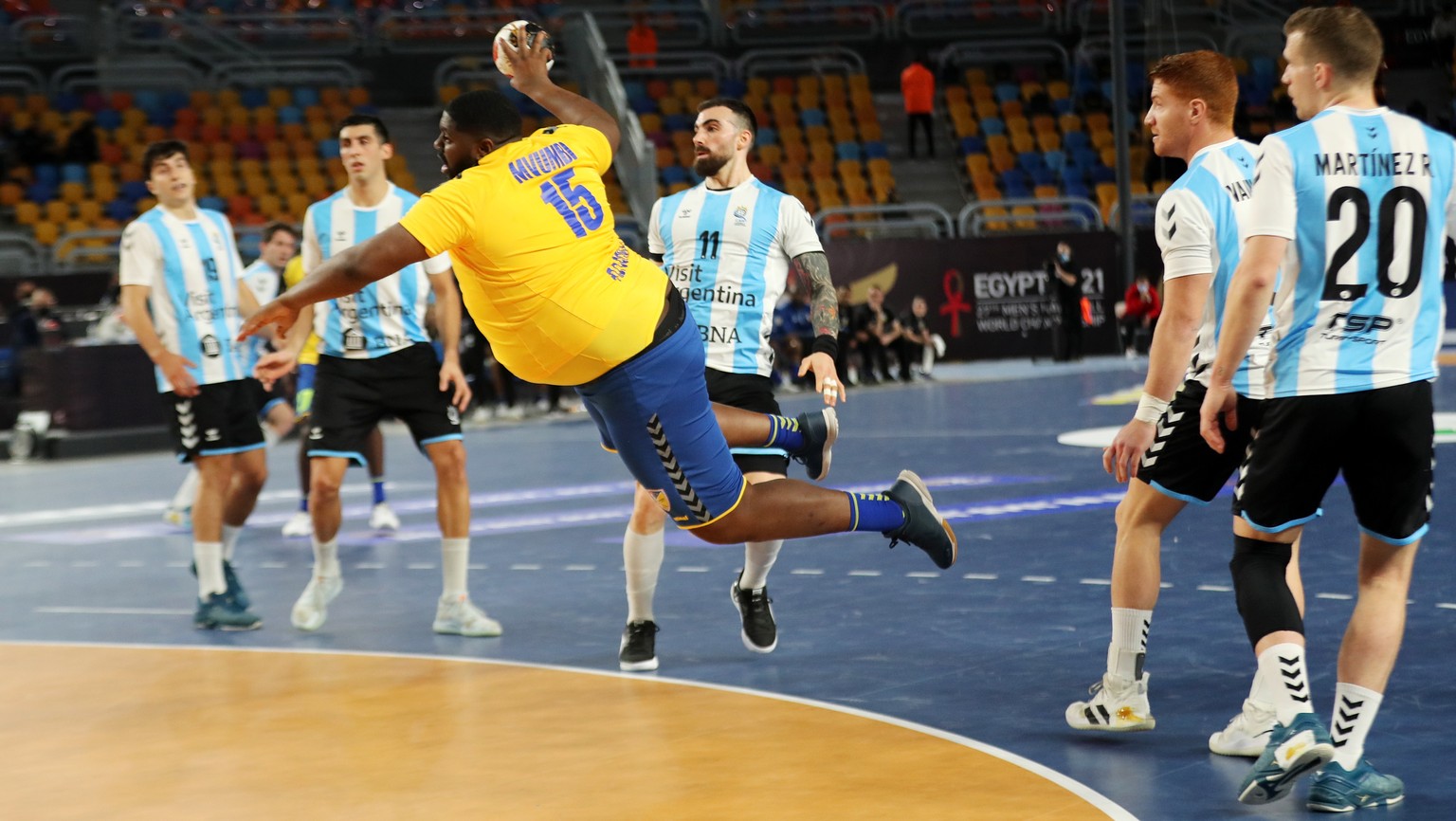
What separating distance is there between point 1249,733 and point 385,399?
12.5ft

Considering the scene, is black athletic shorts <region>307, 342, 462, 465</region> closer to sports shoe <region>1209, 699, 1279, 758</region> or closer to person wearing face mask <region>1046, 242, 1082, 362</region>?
sports shoe <region>1209, 699, 1279, 758</region>

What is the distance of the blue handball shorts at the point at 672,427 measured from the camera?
14.8ft

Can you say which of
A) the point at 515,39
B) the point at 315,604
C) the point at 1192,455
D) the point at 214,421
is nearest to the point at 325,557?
the point at 315,604

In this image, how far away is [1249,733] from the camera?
166 inches

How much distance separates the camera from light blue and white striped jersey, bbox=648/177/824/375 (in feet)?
19.0

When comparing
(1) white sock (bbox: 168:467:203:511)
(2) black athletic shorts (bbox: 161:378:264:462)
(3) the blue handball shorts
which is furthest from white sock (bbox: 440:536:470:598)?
(1) white sock (bbox: 168:467:203:511)

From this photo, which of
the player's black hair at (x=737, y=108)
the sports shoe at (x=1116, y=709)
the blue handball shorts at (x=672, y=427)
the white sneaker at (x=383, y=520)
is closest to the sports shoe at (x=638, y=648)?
the blue handball shorts at (x=672, y=427)

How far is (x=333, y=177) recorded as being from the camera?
76.1 ft

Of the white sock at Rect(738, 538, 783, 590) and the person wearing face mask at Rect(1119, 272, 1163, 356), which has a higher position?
the person wearing face mask at Rect(1119, 272, 1163, 356)

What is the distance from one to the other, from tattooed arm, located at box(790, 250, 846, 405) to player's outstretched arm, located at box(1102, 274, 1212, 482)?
3.47 feet

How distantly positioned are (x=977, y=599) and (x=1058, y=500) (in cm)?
294

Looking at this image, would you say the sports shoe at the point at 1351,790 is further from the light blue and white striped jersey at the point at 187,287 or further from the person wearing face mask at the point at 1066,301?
the person wearing face mask at the point at 1066,301

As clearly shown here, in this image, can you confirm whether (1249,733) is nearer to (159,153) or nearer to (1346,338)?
(1346,338)

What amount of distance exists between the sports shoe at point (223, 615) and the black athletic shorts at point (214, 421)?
2.06 ft
